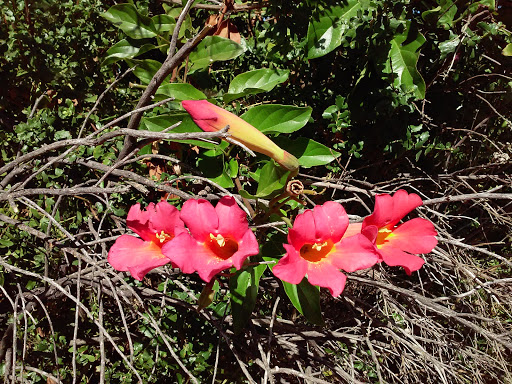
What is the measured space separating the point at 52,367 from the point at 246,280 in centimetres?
103

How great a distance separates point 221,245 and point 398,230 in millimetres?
426

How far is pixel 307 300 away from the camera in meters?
1.10

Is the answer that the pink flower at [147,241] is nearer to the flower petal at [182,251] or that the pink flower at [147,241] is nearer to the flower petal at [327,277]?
the flower petal at [182,251]

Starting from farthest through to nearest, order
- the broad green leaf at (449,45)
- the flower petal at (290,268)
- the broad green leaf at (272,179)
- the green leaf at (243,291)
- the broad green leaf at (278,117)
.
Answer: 1. the broad green leaf at (449,45)
2. the broad green leaf at (278,117)
3. the green leaf at (243,291)
4. the broad green leaf at (272,179)
5. the flower petal at (290,268)

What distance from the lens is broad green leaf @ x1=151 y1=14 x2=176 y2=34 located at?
56.4 inches

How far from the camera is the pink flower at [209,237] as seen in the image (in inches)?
30.9

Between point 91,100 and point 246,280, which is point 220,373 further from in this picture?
point 91,100

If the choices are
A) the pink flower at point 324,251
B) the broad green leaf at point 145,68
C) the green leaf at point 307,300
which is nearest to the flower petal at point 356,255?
the pink flower at point 324,251

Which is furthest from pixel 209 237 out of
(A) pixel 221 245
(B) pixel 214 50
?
(B) pixel 214 50

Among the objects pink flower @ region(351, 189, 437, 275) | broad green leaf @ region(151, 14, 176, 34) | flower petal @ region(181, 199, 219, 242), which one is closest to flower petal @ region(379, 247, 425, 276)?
pink flower @ region(351, 189, 437, 275)

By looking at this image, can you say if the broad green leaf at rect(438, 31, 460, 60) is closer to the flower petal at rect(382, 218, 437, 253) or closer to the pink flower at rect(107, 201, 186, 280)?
the flower petal at rect(382, 218, 437, 253)

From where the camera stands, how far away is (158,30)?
4.70ft

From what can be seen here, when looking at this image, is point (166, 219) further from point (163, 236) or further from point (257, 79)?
point (257, 79)

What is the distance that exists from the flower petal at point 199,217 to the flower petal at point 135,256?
0.31ft
